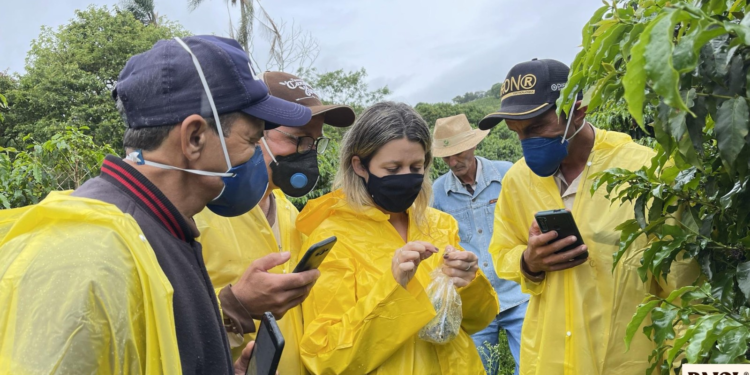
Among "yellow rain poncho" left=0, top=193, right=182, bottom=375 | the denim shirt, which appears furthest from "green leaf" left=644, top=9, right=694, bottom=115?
the denim shirt

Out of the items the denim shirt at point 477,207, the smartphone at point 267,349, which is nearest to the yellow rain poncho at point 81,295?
the smartphone at point 267,349

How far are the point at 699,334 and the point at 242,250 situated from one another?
1.77 metres

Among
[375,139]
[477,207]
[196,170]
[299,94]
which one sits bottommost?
[477,207]

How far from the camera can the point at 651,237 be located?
2.33 metres

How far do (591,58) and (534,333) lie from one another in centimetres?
178

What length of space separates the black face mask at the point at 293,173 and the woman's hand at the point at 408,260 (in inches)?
23.7

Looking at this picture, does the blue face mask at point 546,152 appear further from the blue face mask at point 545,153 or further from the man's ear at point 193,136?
the man's ear at point 193,136

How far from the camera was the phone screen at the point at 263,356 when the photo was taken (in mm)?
1637

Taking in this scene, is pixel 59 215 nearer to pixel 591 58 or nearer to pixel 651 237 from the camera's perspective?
pixel 591 58

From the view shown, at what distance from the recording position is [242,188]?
1.78 m

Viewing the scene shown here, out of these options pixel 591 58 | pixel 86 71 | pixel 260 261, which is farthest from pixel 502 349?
pixel 86 71

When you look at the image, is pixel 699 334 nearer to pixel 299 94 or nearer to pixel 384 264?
pixel 384 264

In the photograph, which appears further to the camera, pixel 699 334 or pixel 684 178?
pixel 684 178

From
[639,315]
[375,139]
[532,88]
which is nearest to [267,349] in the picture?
[639,315]
